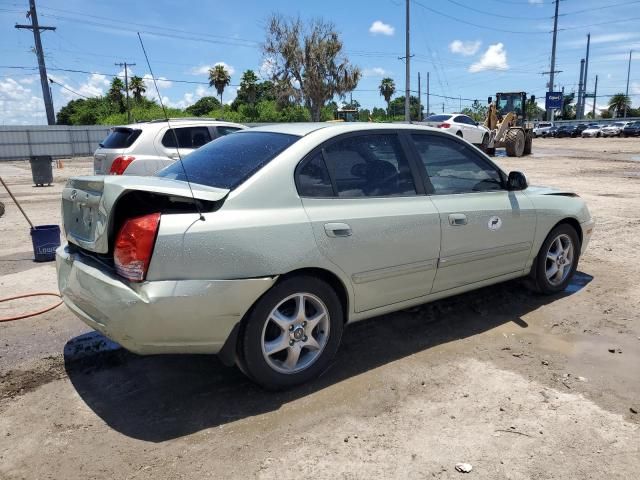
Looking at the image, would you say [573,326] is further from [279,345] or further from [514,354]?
[279,345]

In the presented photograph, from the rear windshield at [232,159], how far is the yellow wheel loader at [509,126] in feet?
76.5

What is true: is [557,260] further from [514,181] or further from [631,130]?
[631,130]

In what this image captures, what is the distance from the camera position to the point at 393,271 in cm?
360

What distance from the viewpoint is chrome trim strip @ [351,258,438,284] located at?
3433 millimetres

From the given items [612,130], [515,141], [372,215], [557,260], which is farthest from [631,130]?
[372,215]

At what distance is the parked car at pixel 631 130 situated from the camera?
5141cm

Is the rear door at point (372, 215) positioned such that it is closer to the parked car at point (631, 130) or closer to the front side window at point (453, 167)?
the front side window at point (453, 167)

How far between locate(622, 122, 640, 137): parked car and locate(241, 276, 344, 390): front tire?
5813cm

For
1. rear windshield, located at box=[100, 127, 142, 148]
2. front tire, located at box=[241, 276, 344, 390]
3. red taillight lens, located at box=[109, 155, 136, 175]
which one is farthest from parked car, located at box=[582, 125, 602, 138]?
front tire, located at box=[241, 276, 344, 390]

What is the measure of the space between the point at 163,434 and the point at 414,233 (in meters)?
2.04

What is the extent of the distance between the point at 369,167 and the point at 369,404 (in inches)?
63.0

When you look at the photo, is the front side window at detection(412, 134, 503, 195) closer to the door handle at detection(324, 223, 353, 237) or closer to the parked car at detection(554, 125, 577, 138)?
the door handle at detection(324, 223, 353, 237)

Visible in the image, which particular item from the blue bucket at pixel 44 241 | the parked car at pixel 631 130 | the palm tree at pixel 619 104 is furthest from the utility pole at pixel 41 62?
the palm tree at pixel 619 104

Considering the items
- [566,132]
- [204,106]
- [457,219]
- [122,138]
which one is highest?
[204,106]
